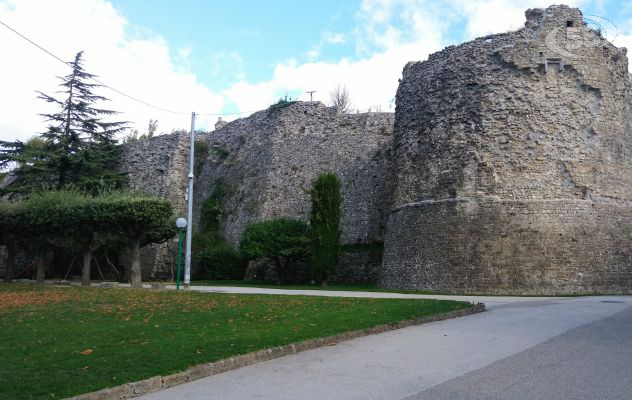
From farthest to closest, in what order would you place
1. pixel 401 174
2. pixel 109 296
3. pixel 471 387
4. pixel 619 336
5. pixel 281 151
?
pixel 281 151 → pixel 401 174 → pixel 109 296 → pixel 619 336 → pixel 471 387

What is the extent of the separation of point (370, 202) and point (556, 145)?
10.7 m

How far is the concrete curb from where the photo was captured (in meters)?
5.83

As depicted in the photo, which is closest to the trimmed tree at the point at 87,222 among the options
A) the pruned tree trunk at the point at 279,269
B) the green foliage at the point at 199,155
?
the pruned tree trunk at the point at 279,269

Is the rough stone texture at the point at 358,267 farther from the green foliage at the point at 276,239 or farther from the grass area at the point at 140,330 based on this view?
the grass area at the point at 140,330

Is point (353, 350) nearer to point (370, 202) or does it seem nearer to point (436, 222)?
point (436, 222)

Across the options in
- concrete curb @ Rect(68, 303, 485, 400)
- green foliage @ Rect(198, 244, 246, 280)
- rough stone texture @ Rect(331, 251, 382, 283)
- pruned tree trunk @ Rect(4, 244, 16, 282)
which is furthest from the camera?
green foliage @ Rect(198, 244, 246, 280)

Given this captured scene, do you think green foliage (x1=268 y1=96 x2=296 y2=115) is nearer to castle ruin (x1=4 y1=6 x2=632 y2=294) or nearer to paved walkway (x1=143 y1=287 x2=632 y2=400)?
castle ruin (x1=4 y1=6 x2=632 y2=294)

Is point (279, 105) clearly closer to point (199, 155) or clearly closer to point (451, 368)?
point (199, 155)

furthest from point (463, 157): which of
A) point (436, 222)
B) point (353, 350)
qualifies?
point (353, 350)

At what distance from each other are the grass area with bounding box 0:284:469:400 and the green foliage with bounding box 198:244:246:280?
49.5ft

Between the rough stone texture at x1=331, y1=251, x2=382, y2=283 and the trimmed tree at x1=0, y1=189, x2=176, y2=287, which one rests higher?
the trimmed tree at x1=0, y1=189, x2=176, y2=287

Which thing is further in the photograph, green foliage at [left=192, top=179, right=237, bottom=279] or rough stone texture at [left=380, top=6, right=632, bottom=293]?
green foliage at [left=192, top=179, right=237, bottom=279]

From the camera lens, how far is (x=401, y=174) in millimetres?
22953

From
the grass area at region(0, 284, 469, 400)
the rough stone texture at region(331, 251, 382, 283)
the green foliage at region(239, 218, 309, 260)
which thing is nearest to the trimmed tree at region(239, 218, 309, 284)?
the green foliage at region(239, 218, 309, 260)
